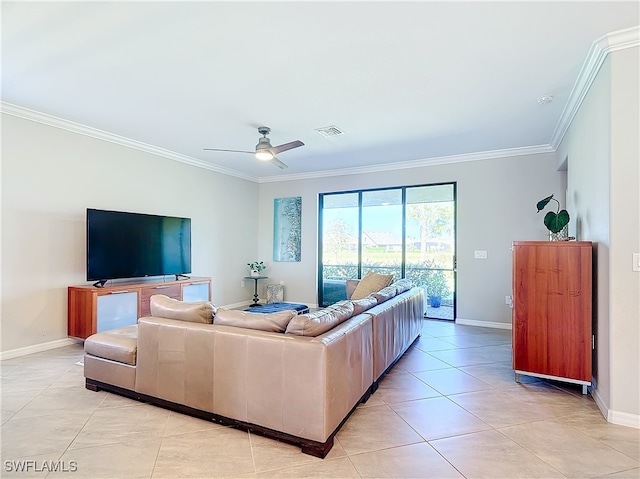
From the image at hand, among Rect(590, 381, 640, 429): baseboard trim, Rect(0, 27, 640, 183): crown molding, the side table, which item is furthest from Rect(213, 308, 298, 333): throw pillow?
the side table

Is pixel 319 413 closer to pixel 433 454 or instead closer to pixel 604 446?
pixel 433 454

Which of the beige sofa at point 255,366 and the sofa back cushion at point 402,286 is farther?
the sofa back cushion at point 402,286

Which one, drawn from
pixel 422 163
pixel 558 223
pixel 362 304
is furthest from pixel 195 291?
pixel 558 223

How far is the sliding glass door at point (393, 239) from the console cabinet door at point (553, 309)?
2.72 m

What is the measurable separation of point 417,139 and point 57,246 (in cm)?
485

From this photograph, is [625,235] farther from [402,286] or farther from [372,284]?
[372,284]

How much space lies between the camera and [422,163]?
600 cm

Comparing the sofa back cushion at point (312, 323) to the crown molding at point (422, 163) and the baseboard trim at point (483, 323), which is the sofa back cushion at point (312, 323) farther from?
the crown molding at point (422, 163)

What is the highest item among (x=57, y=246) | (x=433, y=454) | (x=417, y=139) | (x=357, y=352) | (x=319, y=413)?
(x=417, y=139)

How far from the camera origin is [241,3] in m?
2.12

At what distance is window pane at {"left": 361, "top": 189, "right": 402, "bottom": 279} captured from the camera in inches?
248

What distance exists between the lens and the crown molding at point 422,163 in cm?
522

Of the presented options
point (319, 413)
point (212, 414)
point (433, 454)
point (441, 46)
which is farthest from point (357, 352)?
point (441, 46)

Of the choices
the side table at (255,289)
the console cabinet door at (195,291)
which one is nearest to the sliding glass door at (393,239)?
the side table at (255,289)
